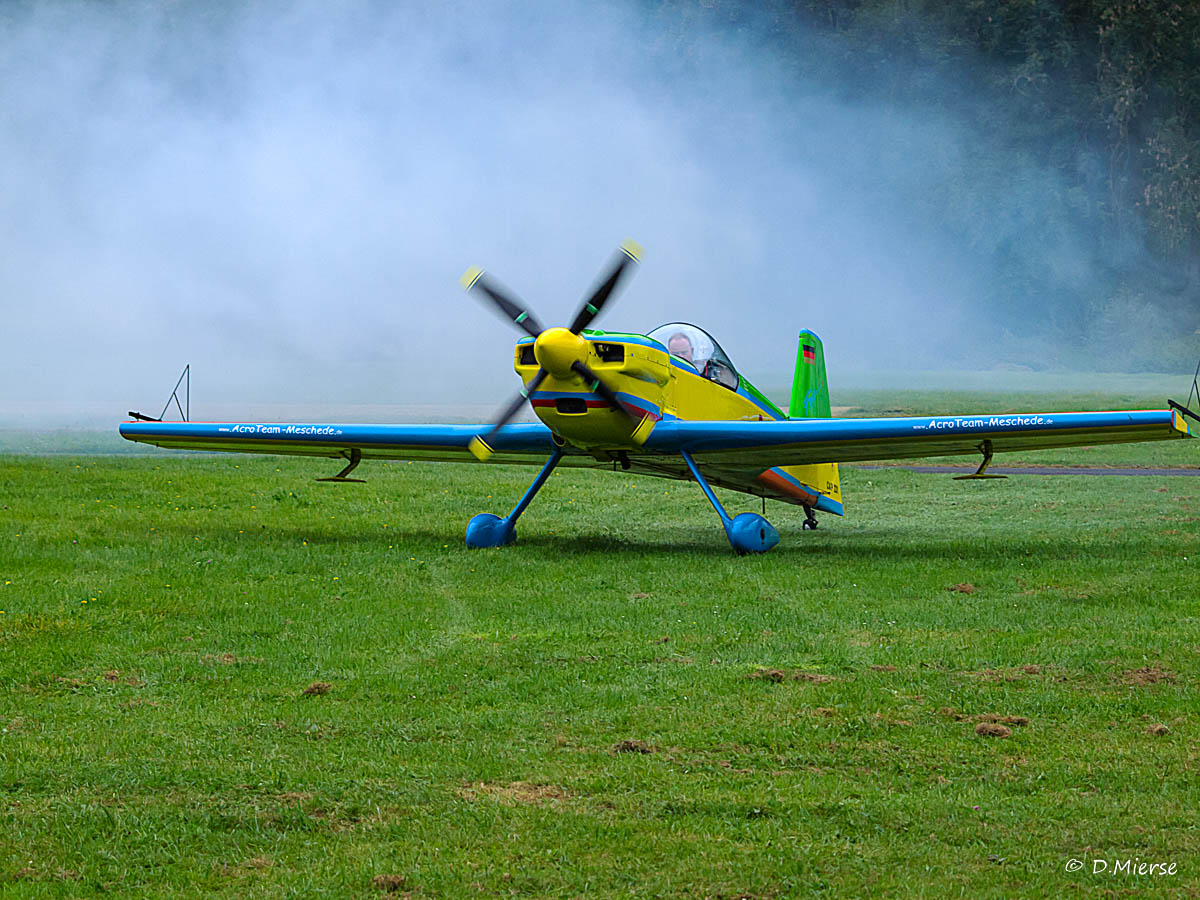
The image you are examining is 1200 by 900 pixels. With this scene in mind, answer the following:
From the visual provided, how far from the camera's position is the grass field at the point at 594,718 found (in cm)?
502

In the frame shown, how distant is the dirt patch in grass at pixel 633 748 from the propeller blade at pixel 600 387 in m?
7.92

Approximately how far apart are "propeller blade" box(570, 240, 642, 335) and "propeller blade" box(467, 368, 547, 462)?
29.9 inches

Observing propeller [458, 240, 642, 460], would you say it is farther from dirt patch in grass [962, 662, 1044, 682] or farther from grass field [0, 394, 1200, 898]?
dirt patch in grass [962, 662, 1044, 682]

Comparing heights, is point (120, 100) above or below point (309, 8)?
below

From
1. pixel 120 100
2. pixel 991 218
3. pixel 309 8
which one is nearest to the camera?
pixel 120 100

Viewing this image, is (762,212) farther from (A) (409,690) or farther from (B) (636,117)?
(A) (409,690)

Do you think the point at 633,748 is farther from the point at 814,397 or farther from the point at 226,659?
the point at 814,397

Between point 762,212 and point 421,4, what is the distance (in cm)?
4346

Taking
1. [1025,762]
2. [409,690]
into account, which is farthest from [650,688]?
[1025,762]

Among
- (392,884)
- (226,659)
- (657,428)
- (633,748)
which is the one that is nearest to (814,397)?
(657,428)

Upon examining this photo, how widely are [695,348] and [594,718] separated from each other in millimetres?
9149

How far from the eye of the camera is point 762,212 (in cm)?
13112

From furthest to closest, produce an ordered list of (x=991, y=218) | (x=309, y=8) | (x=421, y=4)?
(x=991, y=218), (x=421, y=4), (x=309, y=8)

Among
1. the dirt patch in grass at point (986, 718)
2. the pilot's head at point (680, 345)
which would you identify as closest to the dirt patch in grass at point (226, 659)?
the dirt patch in grass at point (986, 718)
